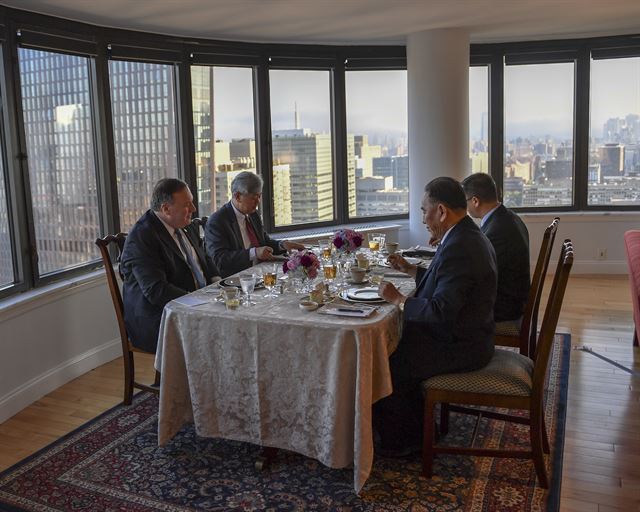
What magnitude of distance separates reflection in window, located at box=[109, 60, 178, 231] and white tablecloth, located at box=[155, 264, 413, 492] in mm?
2232

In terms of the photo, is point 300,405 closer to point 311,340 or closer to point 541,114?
point 311,340

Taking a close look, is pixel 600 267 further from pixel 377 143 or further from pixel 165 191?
pixel 165 191

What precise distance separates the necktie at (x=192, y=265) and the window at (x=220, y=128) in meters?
1.95

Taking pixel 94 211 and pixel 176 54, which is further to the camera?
pixel 176 54

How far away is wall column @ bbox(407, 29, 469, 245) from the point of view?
18.7ft

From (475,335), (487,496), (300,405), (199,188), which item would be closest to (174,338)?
(300,405)

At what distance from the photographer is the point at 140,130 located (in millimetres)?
4973

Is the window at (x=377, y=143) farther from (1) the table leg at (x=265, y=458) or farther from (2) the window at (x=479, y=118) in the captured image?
(1) the table leg at (x=265, y=458)

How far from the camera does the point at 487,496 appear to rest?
→ 2635mm

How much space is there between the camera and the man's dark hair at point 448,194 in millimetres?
2736

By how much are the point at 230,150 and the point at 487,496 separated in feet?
12.8

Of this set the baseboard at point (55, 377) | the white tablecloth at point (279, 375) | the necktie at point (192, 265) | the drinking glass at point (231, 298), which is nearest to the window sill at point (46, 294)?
the baseboard at point (55, 377)

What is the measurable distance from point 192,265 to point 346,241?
0.86m

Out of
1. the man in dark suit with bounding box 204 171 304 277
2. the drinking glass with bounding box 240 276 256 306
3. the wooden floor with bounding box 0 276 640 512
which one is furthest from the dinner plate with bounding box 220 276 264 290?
the wooden floor with bounding box 0 276 640 512
